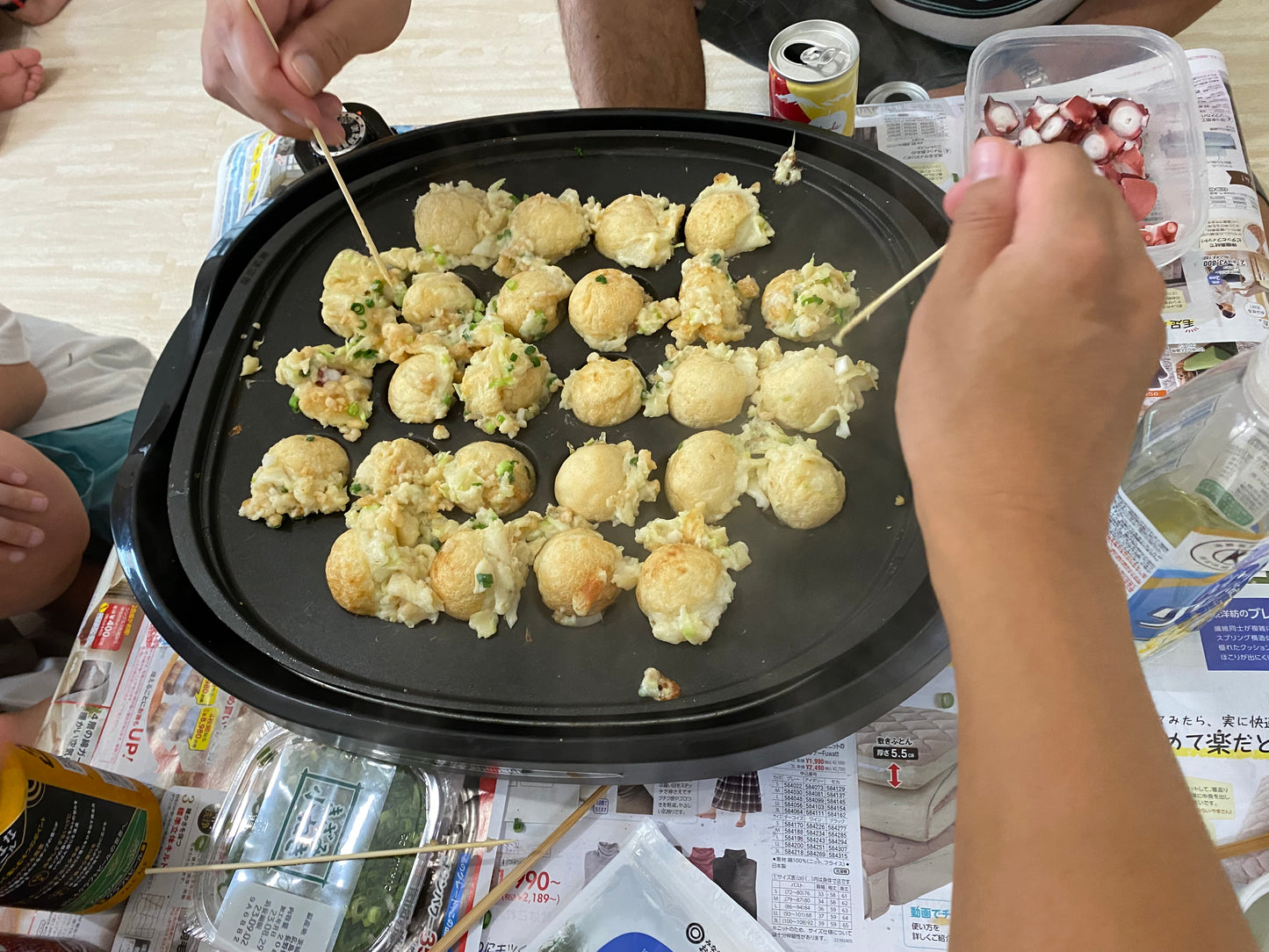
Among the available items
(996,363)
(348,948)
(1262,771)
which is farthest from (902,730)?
(348,948)

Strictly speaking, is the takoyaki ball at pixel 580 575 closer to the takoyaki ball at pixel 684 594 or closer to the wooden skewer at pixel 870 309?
the takoyaki ball at pixel 684 594

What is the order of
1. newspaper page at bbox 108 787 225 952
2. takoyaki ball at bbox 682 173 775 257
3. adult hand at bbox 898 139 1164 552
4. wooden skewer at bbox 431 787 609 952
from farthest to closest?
1. takoyaki ball at bbox 682 173 775 257
2. newspaper page at bbox 108 787 225 952
3. wooden skewer at bbox 431 787 609 952
4. adult hand at bbox 898 139 1164 552

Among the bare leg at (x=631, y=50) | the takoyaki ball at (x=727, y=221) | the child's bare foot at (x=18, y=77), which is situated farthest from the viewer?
the child's bare foot at (x=18, y=77)

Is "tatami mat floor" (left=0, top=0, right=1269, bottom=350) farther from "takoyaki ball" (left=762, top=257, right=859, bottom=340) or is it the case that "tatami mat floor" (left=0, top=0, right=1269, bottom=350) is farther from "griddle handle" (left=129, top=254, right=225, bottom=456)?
"takoyaki ball" (left=762, top=257, right=859, bottom=340)

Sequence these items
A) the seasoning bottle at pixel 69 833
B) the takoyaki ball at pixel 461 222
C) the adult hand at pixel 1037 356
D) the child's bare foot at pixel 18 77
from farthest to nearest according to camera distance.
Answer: the child's bare foot at pixel 18 77 < the takoyaki ball at pixel 461 222 < the seasoning bottle at pixel 69 833 < the adult hand at pixel 1037 356

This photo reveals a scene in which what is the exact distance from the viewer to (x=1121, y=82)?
2.06m

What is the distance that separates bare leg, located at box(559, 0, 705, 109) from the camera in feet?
7.93

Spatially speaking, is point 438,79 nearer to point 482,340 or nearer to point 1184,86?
point 482,340

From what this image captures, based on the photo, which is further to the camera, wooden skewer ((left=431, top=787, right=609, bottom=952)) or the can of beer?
the can of beer

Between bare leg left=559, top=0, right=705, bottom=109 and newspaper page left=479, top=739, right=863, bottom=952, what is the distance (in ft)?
6.37

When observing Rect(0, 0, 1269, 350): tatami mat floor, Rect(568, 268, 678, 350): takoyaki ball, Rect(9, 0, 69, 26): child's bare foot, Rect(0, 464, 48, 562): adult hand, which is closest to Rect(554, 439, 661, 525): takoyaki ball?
Rect(568, 268, 678, 350): takoyaki ball

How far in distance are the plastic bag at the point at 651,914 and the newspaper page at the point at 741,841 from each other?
0.9 inches

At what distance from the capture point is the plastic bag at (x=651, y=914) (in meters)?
1.38

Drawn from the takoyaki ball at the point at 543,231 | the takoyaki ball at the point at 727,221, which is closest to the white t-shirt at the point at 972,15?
the takoyaki ball at the point at 727,221
